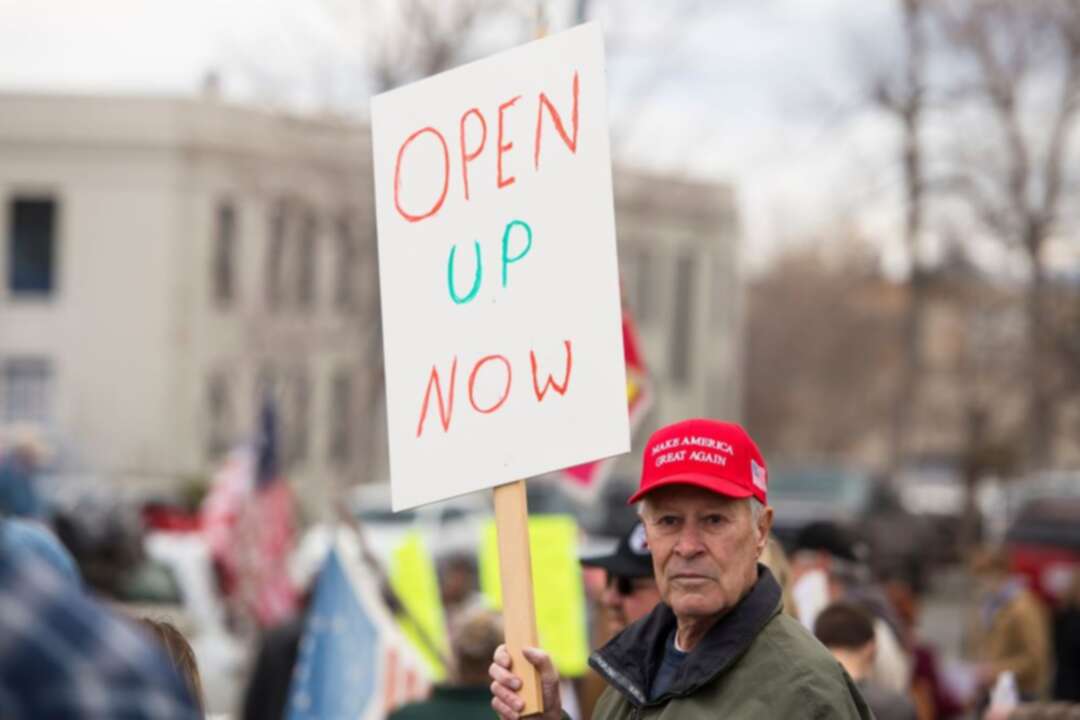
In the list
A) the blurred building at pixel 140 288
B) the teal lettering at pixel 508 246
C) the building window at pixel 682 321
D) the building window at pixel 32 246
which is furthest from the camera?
the building window at pixel 682 321

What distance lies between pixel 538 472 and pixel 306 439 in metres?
37.7

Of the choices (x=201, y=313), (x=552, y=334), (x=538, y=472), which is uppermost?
(x=201, y=313)

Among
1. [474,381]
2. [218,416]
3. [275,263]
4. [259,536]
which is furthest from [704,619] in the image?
[218,416]

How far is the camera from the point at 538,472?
4090 mm

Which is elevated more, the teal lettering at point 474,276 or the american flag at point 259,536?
the teal lettering at point 474,276

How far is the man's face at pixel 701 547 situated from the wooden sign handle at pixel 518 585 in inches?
10.7

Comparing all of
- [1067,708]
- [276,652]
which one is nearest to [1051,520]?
→ [276,652]

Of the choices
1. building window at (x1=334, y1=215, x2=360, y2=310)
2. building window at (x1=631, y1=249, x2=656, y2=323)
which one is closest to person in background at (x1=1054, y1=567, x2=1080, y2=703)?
building window at (x1=334, y1=215, x2=360, y2=310)

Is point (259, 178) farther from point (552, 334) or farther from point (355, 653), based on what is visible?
point (552, 334)

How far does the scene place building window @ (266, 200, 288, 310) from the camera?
32969 millimetres

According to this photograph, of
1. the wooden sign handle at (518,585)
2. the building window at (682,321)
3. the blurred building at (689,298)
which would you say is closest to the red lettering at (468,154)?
the wooden sign handle at (518,585)

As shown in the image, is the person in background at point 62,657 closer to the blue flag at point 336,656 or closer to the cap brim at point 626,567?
the cap brim at point 626,567

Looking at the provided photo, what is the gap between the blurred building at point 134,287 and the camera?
41.0m

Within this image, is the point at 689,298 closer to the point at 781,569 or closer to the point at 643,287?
the point at 643,287
